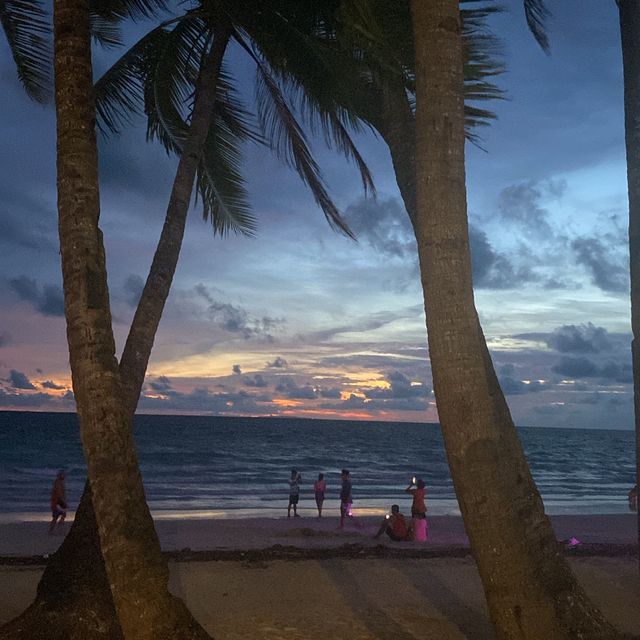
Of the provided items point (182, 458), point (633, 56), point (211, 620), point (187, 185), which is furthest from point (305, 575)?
point (182, 458)

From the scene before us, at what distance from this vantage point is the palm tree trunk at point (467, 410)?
4.84m

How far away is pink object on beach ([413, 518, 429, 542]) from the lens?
16047mm

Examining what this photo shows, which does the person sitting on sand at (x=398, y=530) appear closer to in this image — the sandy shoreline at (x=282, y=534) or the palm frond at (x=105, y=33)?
the sandy shoreline at (x=282, y=534)

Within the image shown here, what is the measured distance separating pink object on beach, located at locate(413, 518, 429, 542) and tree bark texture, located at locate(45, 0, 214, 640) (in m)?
11.3

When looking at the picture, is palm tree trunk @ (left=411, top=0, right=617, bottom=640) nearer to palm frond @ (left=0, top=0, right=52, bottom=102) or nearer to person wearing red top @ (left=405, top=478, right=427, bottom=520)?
palm frond @ (left=0, top=0, right=52, bottom=102)

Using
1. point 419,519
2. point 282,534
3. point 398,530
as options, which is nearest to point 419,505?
point 419,519

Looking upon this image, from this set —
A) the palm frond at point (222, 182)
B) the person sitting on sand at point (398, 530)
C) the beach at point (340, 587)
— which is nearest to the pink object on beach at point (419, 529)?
the person sitting on sand at point (398, 530)

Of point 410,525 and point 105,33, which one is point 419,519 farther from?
point 105,33

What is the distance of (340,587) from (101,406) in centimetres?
626

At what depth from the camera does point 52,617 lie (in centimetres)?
674

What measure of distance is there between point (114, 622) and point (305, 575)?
15.1 ft

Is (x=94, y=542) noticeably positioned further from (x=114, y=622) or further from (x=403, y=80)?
(x=403, y=80)

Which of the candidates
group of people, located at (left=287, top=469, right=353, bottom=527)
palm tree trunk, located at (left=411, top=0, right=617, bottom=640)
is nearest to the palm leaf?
palm tree trunk, located at (left=411, top=0, right=617, bottom=640)

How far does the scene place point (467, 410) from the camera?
190 inches
